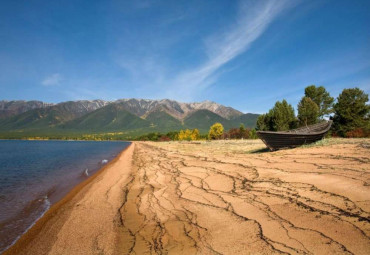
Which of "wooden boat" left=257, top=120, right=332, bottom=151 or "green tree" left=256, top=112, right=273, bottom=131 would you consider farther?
"green tree" left=256, top=112, right=273, bottom=131

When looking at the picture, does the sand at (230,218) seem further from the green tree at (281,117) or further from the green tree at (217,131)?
the green tree at (217,131)

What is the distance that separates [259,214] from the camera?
532 cm

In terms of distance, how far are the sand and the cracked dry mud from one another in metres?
0.02

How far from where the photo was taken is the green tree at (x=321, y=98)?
4725 centimetres

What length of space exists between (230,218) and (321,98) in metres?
55.3

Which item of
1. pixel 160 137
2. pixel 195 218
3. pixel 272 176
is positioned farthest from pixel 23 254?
pixel 160 137

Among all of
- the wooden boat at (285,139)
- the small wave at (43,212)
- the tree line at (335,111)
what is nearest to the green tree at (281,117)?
the tree line at (335,111)

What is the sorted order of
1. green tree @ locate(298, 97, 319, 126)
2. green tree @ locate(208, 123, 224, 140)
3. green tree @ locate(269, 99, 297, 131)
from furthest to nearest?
green tree @ locate(208, 123, 224, 140), green tree @ locate(269, 99, 297, 131), green tree @ locate(298, 97, 319, 126)

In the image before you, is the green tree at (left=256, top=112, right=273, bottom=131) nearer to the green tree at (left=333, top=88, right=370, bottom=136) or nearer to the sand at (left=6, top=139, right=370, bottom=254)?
the green tree at (left=333, top=88, right=370, bottom=136)

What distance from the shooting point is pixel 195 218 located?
572cm

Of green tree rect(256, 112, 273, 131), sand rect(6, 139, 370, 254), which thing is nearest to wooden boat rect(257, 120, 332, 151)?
sand rect(6, 139, 370, 254)

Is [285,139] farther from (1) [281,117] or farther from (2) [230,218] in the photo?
(1) [281,117]

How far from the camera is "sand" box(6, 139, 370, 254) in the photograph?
160 inches

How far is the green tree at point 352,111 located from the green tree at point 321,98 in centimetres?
289
